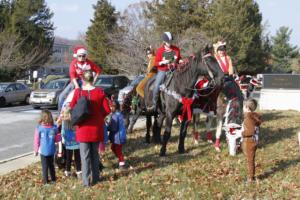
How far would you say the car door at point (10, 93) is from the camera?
96.5 feet

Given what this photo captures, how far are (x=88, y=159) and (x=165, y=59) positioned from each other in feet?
11.7

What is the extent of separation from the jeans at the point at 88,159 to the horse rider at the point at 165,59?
3137mm

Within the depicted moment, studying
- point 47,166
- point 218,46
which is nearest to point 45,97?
point 218,46

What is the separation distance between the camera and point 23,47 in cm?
5788

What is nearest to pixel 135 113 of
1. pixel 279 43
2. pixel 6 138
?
pixel 6 138

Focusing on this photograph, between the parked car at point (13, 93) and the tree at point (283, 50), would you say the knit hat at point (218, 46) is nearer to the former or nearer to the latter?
the parked car at point (13, 93)

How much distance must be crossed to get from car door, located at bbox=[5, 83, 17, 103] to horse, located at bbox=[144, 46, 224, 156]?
2115 cm

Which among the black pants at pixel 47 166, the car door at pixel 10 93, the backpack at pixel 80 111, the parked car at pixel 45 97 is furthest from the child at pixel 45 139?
the car door at pixel 10 93

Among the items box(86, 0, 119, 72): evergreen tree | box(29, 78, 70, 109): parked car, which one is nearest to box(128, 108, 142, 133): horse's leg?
box(29, 78, 70, 109): parked car

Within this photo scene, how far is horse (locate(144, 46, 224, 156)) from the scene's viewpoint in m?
9.34

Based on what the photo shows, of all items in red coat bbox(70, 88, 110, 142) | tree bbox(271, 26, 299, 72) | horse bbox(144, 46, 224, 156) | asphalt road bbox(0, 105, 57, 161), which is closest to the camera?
red coat bbox(70, 88, 110, 142)

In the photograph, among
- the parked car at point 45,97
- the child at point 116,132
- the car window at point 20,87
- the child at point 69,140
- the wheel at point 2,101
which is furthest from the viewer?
the car window at point 20,87

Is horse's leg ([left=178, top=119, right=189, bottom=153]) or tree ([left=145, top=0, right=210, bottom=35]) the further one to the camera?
tree ([left=145, top=0, right=210, bottom=35])

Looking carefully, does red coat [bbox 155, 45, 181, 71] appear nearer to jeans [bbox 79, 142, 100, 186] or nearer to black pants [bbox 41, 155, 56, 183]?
jeans [bbox 79, 142, 100, 186]
